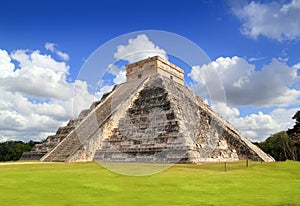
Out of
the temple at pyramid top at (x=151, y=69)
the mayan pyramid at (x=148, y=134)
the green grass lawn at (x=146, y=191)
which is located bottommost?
the green grass lawn at (x=146, y=191)

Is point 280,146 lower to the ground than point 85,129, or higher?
lower

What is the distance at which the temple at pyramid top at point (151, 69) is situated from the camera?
95.0ft

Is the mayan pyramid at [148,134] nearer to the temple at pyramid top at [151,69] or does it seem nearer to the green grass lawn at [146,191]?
the temple at pyramid top at [151,69]

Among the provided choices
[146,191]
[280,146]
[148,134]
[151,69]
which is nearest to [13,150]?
[151,69]

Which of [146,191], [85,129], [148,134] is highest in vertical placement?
[85,129]

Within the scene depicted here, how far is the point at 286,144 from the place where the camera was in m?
34.4

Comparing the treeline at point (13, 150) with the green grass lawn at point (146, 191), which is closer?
the green grass lawn at point (146, 191)

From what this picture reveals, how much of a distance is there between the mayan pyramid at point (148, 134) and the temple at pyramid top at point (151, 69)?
168 cm

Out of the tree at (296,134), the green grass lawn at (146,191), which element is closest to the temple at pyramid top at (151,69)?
the tree at (296,134)

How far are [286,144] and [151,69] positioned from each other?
18848 millimetres

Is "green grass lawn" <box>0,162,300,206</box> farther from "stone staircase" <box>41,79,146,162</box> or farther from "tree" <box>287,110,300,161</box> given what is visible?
"tree" <box>287,110,300,161</box>

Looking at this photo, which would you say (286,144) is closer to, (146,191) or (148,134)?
(148,134)

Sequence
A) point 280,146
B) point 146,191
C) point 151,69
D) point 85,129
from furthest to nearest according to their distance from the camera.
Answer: point 280,146, point 151,69, point 85,129, point 146,191

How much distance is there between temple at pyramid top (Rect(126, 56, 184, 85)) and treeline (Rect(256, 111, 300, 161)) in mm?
14962
